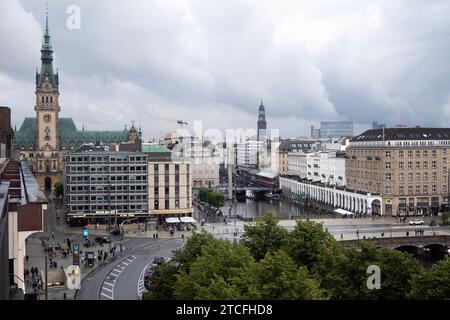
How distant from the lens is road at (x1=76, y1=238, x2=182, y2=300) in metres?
27.6

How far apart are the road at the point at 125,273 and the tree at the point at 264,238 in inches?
213

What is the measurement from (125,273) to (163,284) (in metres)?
11.3

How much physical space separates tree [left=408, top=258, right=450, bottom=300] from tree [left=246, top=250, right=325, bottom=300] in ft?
9.11

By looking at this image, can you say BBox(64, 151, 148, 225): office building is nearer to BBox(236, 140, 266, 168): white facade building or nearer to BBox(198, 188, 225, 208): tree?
BBox(198, 188, 225, 208): tree

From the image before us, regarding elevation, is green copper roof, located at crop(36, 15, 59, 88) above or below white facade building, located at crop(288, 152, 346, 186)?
above

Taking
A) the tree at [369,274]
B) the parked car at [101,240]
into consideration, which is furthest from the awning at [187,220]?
the tree at [369,274]

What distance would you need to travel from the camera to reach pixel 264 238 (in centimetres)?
2717

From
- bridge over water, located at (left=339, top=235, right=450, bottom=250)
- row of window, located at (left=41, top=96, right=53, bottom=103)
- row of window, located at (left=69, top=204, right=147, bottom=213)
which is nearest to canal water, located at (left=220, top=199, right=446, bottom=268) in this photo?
row of window, located at (left=69, top=204, right=147, bottom=213)

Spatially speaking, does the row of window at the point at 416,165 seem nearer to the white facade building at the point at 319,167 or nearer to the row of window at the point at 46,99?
the white facade building at the point at 319,167

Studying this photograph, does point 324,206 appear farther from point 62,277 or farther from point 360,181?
point 62,277

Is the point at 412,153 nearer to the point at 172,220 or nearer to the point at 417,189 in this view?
the point at 417,189

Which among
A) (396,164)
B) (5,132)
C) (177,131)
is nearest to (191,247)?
(5,132)

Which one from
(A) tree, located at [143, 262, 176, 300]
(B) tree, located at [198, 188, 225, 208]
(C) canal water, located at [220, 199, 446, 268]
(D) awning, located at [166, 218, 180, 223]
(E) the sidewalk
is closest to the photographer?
(A) tree, located at [143, 262, 176, 300]

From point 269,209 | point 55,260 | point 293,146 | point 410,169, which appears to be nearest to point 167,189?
point 55,260
